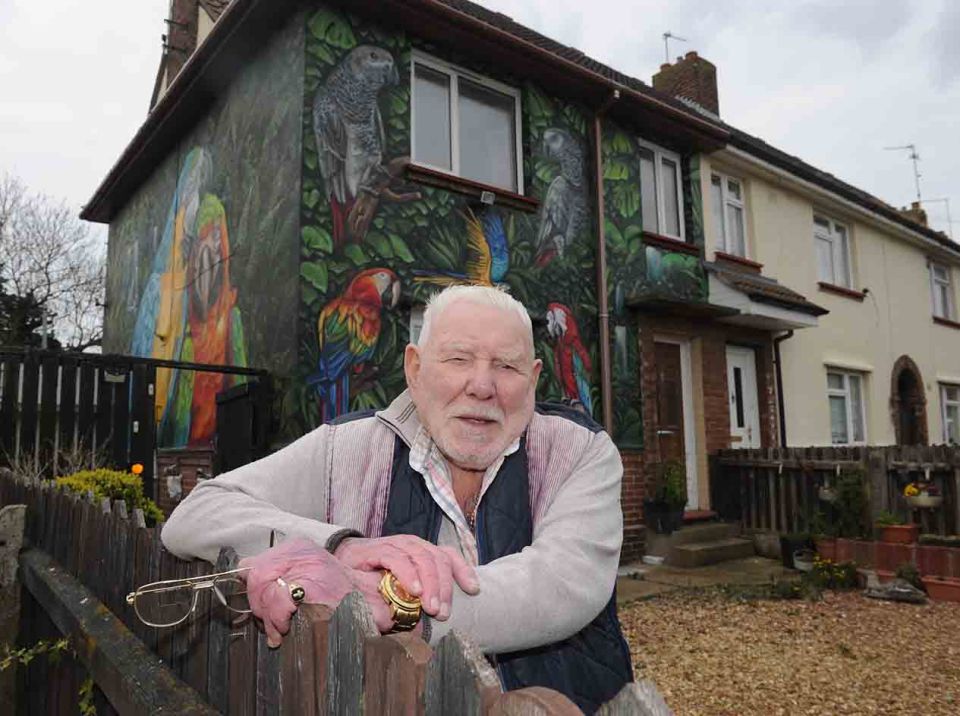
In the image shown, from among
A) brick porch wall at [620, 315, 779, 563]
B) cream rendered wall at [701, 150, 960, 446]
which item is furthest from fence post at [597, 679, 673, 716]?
cream rendered wall at [701, 150, 960, 446]

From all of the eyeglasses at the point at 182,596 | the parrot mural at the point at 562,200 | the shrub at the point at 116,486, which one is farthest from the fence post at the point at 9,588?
the parrot mural at the point at 562,200

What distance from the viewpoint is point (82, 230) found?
26438 millimetres

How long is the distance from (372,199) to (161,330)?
5.23 m

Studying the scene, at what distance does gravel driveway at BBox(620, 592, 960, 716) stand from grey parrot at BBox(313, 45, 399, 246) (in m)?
4.56

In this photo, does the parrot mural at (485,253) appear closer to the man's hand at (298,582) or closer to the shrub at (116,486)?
the shrub at (116,486)

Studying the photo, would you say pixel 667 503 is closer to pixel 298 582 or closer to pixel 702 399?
pixel 702 399

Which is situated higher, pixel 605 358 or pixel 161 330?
pixel 161 330

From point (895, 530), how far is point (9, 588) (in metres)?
7.11

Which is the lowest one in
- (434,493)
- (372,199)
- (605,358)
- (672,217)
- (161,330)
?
(434,493)

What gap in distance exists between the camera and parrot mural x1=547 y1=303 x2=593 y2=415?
798 centimetres

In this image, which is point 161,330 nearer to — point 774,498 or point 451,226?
point 451,226

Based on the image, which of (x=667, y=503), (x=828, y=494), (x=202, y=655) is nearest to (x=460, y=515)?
(x=202, y=655)

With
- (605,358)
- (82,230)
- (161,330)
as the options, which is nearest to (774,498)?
(605,358)

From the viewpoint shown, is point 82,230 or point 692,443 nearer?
point 692,443
